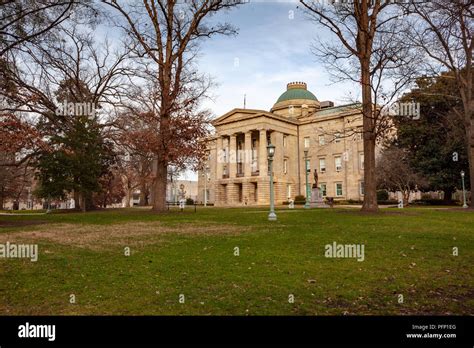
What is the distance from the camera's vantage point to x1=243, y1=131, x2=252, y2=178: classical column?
66812mm

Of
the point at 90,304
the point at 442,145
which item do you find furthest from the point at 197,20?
the point at 442,145

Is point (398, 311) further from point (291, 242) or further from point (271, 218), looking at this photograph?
point (271, 218)

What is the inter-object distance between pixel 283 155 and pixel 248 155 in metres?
6.63

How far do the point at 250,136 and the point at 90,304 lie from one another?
206 ft

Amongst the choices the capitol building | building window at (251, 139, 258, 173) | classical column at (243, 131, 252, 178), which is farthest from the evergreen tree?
building window at (251, 139, 258, 173)

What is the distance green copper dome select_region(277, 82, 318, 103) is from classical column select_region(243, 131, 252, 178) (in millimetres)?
18099

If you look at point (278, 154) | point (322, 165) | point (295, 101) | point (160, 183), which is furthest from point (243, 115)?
point (160, 183)

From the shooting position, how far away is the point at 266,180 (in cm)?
6406

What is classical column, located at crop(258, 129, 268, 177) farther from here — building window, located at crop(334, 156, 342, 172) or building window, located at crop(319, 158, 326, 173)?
building window, located at crop(334, 156, 342, 172)

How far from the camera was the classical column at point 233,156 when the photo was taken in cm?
6950

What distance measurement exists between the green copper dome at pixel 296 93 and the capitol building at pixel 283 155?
3865mm

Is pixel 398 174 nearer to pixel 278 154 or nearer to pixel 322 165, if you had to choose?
pixel 322 165

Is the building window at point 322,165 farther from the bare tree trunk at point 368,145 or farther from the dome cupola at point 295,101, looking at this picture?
the bare tree trunk at point 368,145
